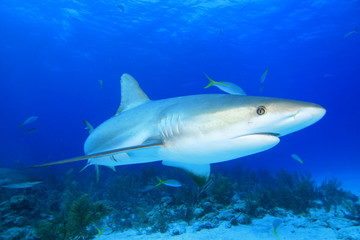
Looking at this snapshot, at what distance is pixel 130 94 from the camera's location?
455 centimetres

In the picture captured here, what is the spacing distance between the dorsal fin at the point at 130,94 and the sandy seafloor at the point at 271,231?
10.5 feet

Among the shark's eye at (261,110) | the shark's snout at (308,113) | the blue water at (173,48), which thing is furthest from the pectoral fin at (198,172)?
the blue water at (173,48)

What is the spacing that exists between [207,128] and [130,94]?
9.11 feet

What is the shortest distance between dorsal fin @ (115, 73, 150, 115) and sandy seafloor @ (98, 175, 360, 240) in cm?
321

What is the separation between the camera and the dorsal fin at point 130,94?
450 centimetres

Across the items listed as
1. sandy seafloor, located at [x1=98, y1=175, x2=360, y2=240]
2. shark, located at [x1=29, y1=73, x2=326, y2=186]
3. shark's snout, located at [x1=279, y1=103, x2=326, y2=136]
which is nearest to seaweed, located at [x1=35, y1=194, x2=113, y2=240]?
sandy seafloor, located at [x1=98, y1=175, x2=360, y2=240]

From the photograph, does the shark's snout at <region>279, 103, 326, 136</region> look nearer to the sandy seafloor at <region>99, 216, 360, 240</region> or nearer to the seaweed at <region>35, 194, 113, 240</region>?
the sandy seafloor at <region>99, 216, 360, 240</region>

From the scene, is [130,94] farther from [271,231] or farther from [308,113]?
[271,231]

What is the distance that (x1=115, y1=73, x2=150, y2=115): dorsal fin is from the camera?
4.50 metres

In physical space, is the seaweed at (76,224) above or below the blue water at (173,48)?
below

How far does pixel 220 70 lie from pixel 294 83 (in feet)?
68.0

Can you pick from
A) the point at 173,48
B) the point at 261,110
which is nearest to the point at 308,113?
the point at 261,110

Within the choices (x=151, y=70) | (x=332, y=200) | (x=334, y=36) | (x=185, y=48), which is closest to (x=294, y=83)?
(x=334, y=36)

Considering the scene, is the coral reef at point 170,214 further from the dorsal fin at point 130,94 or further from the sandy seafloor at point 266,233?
the dorsal fin at point 130,94
